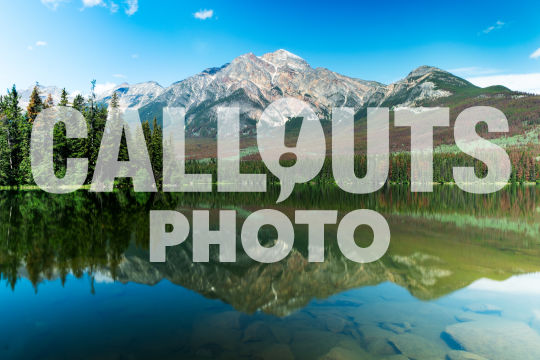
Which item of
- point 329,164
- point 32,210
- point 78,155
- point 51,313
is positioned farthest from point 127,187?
point 329,164

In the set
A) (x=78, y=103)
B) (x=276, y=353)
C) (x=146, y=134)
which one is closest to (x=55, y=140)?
(x=78, y=103)

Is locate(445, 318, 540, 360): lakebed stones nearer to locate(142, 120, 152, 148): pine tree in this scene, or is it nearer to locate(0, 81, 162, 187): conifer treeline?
locate(0, 81, 162, 187): conifer treeline

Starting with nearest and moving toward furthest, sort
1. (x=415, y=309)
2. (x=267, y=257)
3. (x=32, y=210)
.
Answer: (x=415, y=309) < (x=267, y=257) < (x=32, y=210)

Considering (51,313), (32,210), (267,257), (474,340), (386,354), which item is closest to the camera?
(386,354)

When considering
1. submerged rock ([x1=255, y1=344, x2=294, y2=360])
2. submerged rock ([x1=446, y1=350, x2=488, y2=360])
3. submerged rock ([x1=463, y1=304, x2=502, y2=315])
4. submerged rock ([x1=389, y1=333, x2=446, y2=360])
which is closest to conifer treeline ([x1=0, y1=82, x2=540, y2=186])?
submerged rock ([x1=255, y1=344, x2=294, y2=360])

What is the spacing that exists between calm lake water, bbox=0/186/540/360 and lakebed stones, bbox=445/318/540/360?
5cm

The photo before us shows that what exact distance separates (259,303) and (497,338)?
7464 millimetres

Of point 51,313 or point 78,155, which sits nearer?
point 51,313

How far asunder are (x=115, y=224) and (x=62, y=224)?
3.70m

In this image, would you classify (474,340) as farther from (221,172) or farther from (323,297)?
(221,172)

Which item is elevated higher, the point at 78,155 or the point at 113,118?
the point at 113,118

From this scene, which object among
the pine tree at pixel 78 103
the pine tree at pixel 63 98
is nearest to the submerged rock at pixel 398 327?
the pine tree at pixel 63 98

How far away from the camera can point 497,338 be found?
33.1ft

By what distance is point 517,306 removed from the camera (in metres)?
13.0
